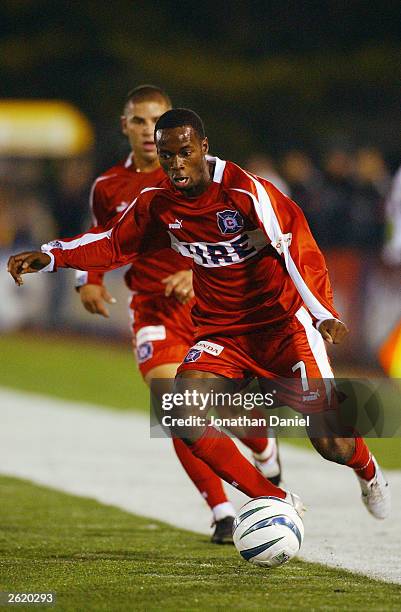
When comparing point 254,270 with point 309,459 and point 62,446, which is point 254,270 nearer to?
point 309,459

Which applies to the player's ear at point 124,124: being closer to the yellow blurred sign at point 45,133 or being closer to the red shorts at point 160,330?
the red shorts at point 160,330

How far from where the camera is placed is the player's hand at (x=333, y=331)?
5.64 m

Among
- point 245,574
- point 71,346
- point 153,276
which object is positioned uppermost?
point 153,276

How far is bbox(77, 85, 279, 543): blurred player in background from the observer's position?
7.45 m

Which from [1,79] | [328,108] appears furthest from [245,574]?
[1,79]

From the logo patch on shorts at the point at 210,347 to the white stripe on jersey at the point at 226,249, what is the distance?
0.39 metres

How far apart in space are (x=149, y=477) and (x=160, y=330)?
72.7 inches

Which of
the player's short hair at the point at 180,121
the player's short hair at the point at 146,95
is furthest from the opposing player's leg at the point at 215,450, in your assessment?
the player's short hair at the point at 146,95

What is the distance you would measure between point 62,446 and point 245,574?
4730 millimetres

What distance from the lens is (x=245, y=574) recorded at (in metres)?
5.82

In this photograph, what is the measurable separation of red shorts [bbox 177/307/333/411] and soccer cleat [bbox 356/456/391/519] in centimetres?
73

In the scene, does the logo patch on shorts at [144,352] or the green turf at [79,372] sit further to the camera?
the green turf at [79,372]

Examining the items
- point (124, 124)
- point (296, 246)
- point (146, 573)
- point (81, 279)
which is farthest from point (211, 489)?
point (124, 124)

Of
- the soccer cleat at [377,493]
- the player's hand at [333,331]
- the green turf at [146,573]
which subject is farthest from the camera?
the soccer cleat at [377,493]
